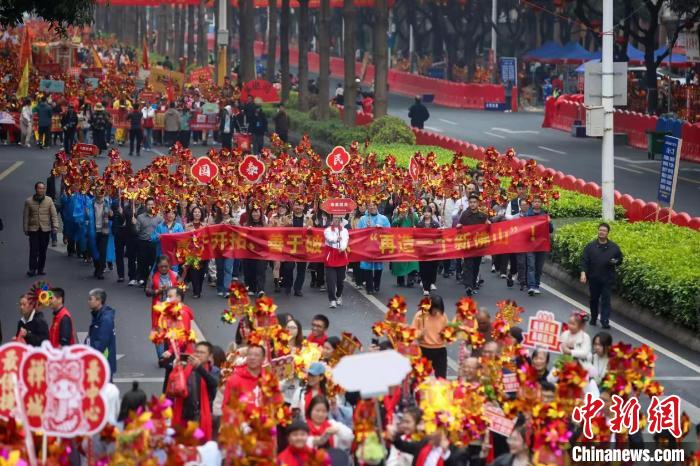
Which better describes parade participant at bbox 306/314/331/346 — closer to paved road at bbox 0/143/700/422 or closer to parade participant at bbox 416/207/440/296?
paved road at bbox 0/143/700/422

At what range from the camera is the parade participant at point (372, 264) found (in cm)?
2342

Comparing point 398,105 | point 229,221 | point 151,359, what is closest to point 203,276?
point 229,221

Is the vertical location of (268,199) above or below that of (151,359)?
above

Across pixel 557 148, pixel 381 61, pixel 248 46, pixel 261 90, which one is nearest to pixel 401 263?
pixel 381 61

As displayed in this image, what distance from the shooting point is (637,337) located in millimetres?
20672

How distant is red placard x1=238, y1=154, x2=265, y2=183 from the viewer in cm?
2734

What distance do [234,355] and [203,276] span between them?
8.63 metres

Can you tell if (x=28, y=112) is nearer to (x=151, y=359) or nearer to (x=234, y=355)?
(x=151, y=359)

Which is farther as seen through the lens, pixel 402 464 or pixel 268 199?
pixel 268 199

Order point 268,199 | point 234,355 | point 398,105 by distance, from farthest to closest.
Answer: point 398,105 → point 268,199 → point 234,355

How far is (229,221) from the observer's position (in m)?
23.8

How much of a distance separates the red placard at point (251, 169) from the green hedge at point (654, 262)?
5.51 m

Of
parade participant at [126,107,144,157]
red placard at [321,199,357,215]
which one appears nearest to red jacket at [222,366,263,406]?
red placard at [321,199,357,215]

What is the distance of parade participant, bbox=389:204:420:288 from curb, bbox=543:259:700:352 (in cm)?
230
